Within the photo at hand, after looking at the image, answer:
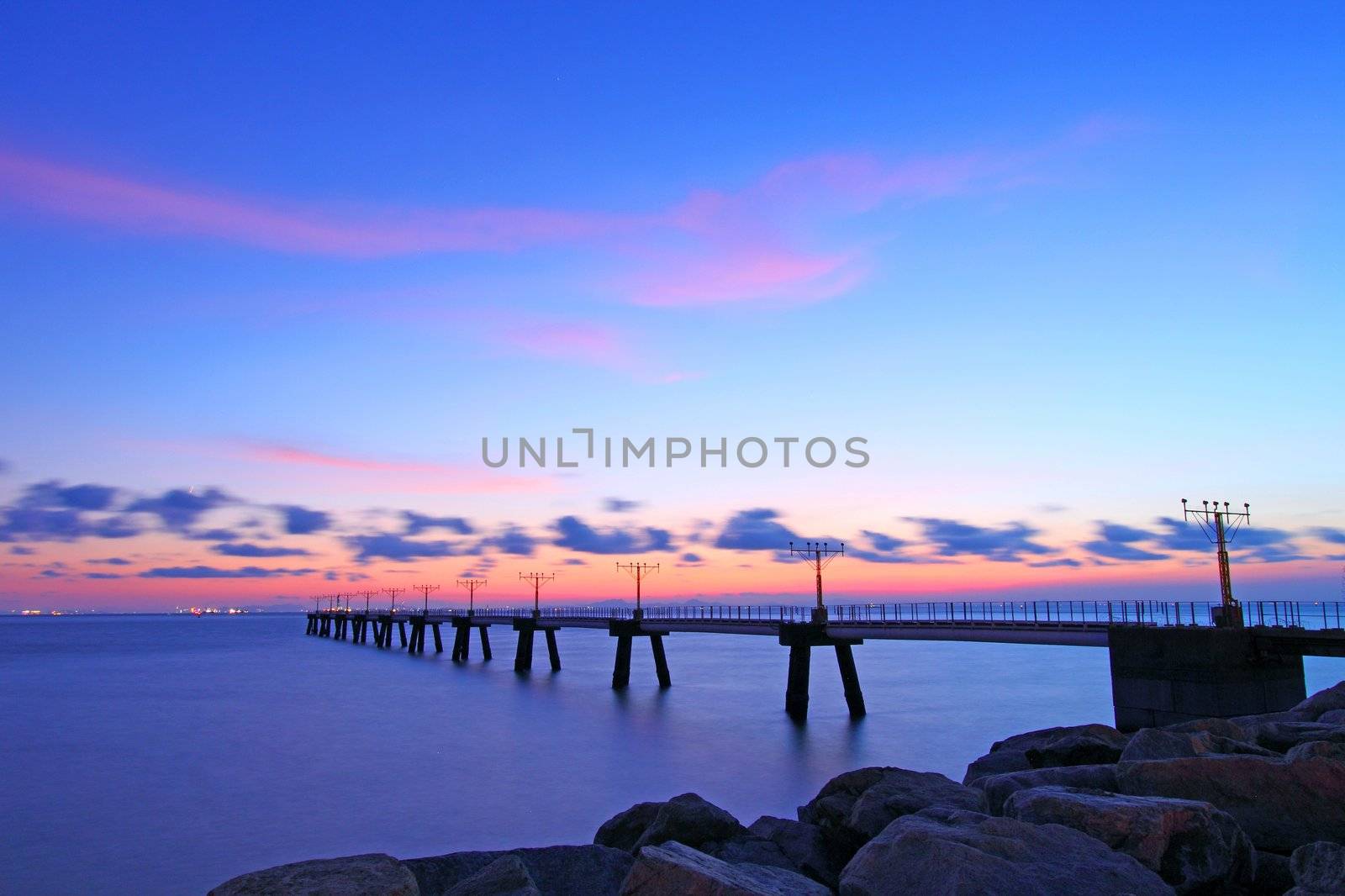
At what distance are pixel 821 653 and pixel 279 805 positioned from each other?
125081mm

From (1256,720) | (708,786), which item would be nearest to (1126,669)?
(1256,720)

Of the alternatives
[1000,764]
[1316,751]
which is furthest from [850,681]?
[1316,751]

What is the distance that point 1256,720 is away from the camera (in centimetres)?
1612

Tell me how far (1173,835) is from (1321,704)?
1313cm

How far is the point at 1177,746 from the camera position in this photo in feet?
38.3

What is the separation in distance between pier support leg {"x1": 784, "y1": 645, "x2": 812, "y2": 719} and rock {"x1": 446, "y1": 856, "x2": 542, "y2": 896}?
37.8 metres

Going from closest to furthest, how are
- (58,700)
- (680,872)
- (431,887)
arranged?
(680,872), (431,887), (58,700)

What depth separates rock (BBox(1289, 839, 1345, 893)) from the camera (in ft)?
22.3

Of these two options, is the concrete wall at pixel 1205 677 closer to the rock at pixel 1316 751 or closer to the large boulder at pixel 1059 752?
the large boulder at pixel 1059 752

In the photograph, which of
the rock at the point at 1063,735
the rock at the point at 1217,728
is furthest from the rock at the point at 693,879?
the rock at the point at 1217,728

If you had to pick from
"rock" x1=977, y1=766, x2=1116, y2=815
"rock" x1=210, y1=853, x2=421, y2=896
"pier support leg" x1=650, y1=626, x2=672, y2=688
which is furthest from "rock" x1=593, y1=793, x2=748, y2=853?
"pier support leg" x1=650, y1=626, x2=672, y2=688

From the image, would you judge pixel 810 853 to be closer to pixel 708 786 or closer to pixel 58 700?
pixel 708 786

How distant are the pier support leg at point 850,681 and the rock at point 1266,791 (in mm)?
35056

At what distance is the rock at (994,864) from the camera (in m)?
6.48
